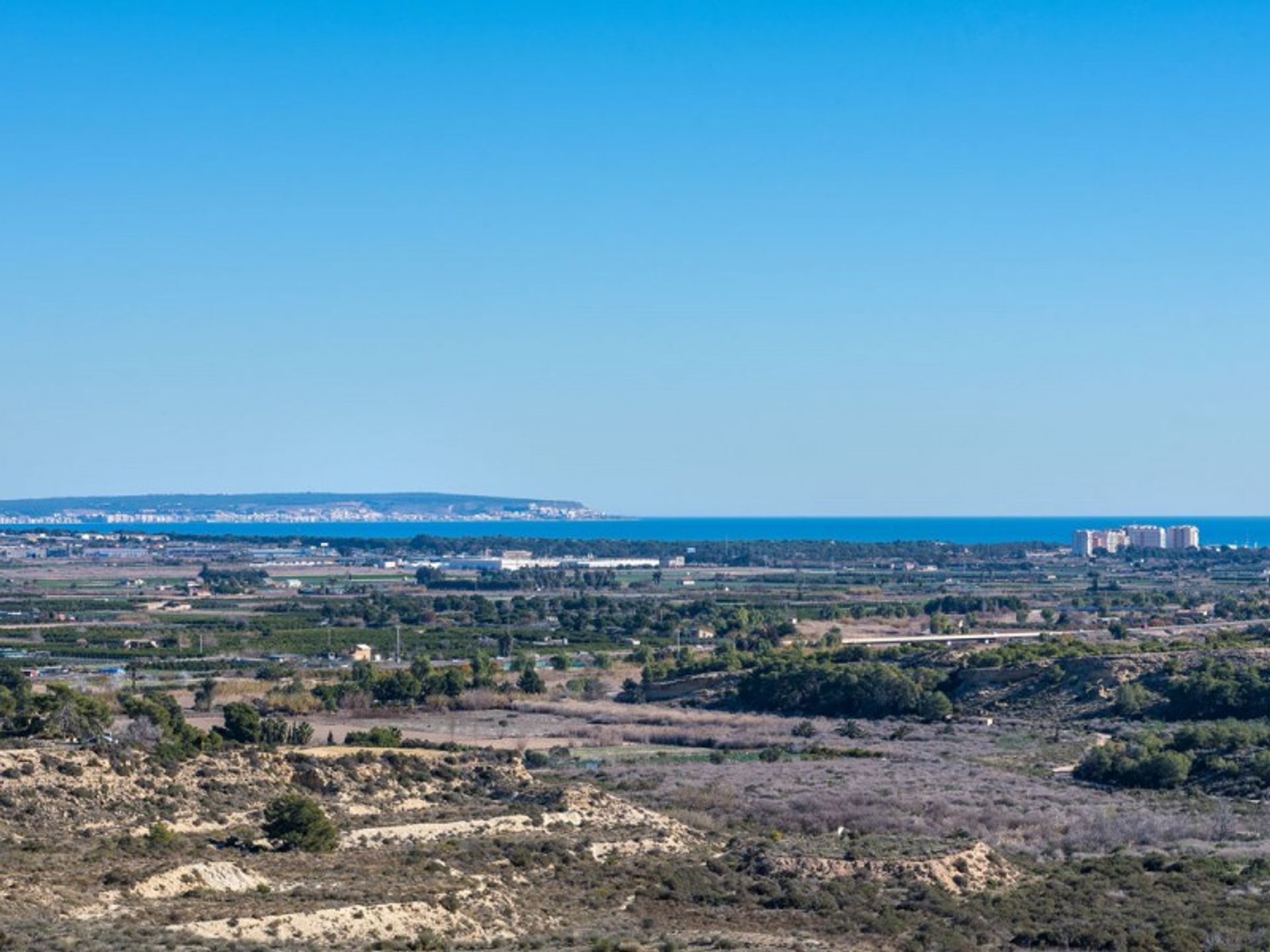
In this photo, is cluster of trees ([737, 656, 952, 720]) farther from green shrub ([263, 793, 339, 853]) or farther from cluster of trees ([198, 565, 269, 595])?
cluster of trees ([198, 565, 269, 595])

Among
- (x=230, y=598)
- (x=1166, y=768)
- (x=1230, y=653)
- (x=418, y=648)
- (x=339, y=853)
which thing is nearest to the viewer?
(x=339, y=853)

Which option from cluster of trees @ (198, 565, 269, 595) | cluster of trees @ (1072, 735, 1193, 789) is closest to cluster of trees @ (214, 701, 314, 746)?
cluster of trees @ (1072, 735, 1193, 789)

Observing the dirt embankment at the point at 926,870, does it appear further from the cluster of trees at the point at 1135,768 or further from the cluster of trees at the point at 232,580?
the cluster of trees at the point at 232,580

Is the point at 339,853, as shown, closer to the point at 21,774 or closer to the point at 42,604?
the point at 21,774

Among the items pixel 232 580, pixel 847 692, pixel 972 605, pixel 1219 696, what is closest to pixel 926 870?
pixel 1219 696

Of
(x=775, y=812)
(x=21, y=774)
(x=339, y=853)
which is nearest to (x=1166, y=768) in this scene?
(x=775, y=812)

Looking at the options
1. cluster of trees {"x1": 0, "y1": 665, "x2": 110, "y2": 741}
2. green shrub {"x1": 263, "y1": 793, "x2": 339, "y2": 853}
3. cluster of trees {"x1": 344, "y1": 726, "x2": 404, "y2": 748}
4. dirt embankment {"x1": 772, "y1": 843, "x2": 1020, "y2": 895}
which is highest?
cluster of trees {"x1": 0, "y1": 665, "x2": 110, "y2": 741}

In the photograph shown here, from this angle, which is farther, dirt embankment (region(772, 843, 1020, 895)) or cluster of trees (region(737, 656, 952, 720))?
cluster of trees (region(737, 656, 952, 720))

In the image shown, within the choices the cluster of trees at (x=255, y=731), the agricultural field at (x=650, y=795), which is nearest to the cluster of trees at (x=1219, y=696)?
the agricultural field at (x=650, y=795)

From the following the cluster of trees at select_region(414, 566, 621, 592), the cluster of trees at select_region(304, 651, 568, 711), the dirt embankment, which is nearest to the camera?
the dirt embankment
